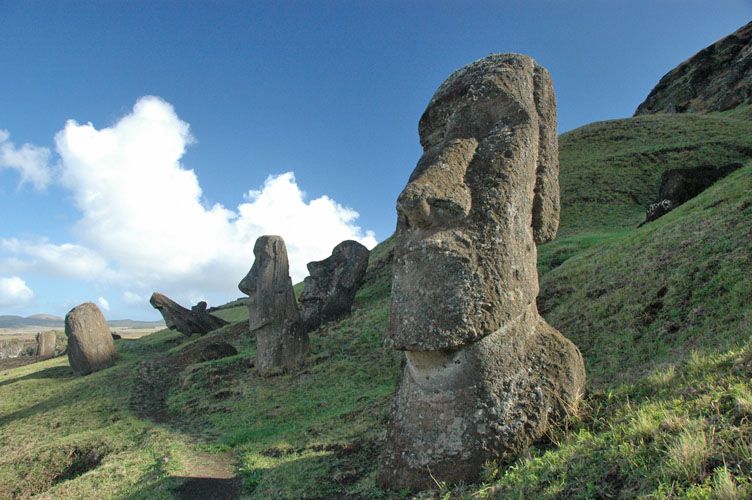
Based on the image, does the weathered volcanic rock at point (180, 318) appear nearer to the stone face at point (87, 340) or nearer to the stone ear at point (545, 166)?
the stone face at point (87, 340)

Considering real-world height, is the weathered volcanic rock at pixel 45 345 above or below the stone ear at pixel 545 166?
below

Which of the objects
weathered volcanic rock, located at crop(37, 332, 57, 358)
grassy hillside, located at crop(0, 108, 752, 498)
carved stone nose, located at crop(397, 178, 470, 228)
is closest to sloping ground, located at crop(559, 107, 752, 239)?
grassy hillside, located at crop(0, 108, 752, 498)

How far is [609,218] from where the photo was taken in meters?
31.4

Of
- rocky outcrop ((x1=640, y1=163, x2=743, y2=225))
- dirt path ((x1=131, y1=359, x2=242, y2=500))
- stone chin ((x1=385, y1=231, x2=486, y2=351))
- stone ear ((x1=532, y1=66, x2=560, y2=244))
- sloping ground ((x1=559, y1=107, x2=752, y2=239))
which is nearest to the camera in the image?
stone chin ((x1=385, y1=231, x2=486, y2=351))

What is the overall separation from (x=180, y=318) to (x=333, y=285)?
36.0 ft

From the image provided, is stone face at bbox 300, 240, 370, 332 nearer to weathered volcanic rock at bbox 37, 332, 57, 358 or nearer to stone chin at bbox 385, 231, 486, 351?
stone chin at bbox 385, 231, 486, 351

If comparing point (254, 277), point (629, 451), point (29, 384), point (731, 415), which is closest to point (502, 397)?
point (629, 451)

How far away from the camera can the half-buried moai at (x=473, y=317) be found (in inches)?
220

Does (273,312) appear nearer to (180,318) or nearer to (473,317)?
(473,317)

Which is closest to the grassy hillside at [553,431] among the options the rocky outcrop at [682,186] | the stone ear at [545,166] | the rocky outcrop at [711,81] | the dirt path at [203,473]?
the dirt path at [203,473]

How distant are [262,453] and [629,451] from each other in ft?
23.4

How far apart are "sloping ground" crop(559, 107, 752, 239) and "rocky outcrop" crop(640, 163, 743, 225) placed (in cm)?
510

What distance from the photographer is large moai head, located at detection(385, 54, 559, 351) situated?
5680 mm

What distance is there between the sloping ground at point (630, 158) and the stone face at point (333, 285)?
11.6 metres
